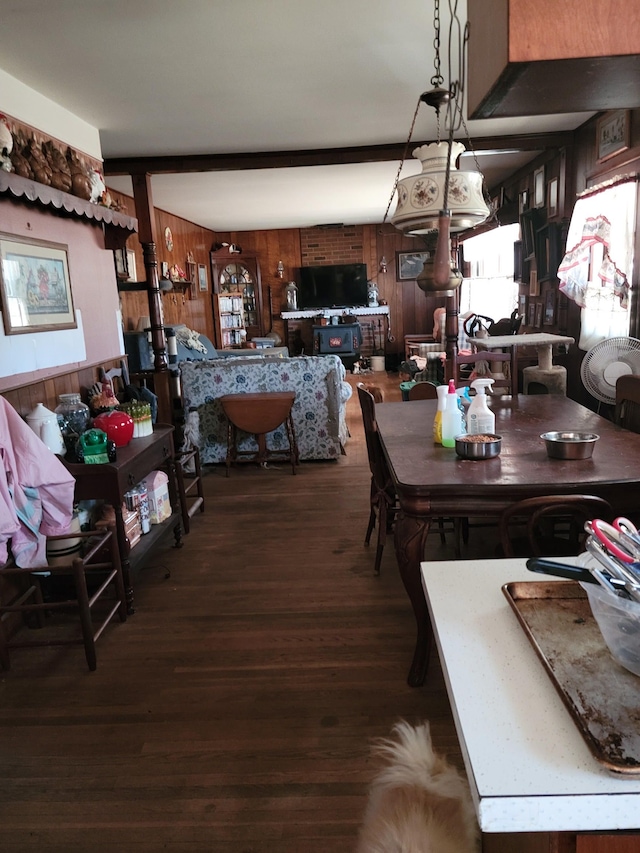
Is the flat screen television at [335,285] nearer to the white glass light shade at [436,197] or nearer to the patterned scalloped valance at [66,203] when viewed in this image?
the patterned scalloped valance at [66,203]

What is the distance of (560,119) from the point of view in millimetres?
4258

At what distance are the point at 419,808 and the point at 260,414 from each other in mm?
3533

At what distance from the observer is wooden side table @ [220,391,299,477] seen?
14.2ft

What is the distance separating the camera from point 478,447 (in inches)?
81.7

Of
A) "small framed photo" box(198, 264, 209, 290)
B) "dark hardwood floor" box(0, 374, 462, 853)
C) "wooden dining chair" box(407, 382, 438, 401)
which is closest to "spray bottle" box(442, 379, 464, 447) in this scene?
"dark hardwood floor" box(0, 374, 462, 853)

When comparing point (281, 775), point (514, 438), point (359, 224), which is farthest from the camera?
point (359, 224)

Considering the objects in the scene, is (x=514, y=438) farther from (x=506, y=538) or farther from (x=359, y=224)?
(x=359, y=224)

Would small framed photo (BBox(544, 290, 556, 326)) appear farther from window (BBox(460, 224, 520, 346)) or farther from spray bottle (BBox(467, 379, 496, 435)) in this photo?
spray bottle (BBox(467, 379, 496, 435))

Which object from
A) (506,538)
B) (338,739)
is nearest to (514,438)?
(506,538)

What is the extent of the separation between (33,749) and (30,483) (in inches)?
33.1

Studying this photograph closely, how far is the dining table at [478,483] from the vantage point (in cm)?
182

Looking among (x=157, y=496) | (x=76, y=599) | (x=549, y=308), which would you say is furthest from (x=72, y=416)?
(x=549, y=308)

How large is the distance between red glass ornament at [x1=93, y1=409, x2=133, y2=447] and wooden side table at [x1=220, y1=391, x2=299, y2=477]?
5.26 feet

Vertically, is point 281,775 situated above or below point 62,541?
below
